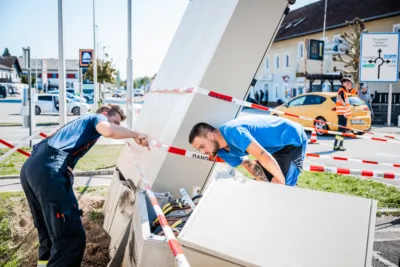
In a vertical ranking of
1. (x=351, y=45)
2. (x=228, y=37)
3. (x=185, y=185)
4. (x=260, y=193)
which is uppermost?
(x=351, y=45)

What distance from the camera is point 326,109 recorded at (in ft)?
49.6

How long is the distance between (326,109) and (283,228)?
45.2 ft

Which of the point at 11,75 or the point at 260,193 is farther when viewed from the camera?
the point at 11,75

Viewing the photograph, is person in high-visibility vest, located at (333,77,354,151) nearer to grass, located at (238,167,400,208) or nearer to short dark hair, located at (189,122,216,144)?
grass, located at (238,167,400,208)

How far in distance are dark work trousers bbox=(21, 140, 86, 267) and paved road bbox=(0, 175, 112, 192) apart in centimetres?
378

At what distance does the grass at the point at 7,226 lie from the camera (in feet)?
14.6

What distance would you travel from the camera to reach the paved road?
22.5ft

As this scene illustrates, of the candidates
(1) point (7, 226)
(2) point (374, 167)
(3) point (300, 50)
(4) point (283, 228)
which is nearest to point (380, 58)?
(2) point (374, 167)

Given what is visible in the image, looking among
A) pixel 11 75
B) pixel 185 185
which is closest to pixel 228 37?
pixel 185 185

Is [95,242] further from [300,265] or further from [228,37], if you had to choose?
[300,265]

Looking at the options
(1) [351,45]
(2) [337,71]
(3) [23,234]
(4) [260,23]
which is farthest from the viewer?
(2) [337,71]

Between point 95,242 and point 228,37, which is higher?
point 228,37

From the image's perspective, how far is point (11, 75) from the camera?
87250 millimetres

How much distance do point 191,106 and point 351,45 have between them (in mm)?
29410
